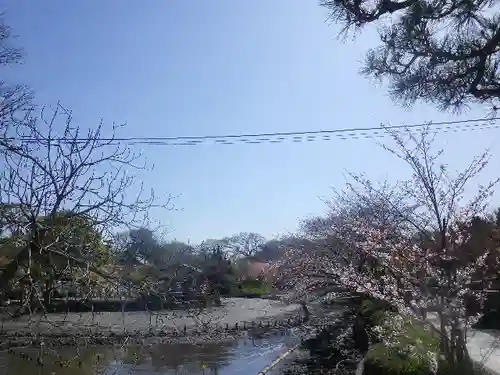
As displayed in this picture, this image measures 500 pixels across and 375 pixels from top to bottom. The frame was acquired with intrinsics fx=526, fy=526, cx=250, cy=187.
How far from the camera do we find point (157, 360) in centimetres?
1606

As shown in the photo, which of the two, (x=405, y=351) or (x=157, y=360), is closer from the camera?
(x=405, y=351)

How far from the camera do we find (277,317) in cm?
2644

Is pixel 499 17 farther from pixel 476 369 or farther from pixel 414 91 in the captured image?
pixel 476 369

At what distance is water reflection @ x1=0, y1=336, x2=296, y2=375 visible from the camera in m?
14.1

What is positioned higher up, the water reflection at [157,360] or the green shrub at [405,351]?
the green shrub at [405,351]

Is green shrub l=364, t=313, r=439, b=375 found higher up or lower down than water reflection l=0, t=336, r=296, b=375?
higher up

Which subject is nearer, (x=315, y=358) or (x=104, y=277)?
(x=104, y=277)

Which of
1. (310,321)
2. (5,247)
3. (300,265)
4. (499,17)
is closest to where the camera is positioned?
(499,17)

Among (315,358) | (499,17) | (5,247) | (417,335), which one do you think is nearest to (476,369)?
(417,335)

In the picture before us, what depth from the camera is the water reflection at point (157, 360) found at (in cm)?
1408

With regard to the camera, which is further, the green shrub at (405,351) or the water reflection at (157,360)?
the water reflection at (157,360)

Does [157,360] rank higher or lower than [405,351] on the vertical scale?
lower

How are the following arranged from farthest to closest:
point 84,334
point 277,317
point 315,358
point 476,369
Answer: point 277,317, point 315,358, point 84,334, point 476,369

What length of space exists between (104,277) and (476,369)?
173 inches
